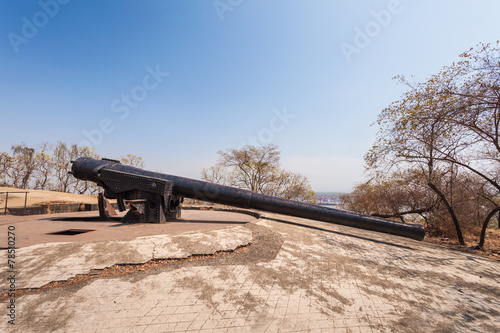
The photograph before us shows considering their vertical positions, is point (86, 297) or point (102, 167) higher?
point (102, 167)

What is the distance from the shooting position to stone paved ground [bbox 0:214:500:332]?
2.44m

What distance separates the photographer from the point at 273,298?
291 cm

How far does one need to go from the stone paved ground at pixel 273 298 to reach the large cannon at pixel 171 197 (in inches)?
56.6

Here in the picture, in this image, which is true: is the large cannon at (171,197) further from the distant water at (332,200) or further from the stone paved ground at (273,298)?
the distant water at (332,200)

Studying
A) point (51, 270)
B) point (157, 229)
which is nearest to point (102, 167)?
point (157, 229)

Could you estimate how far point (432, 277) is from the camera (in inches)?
158

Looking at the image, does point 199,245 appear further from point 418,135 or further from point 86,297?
point 418,135

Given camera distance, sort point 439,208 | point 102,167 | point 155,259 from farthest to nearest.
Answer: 1. point 439,208
2. point 102,167
3. point 155,259

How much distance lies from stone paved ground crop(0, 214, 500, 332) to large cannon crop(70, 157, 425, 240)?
1437 mm

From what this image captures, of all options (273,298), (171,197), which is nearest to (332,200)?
(171,197)

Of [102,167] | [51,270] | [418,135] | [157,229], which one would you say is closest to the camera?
[51,270]

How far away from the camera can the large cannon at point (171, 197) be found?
5785mm

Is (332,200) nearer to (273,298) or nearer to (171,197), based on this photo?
(171,197)

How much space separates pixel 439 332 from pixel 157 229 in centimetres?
532
